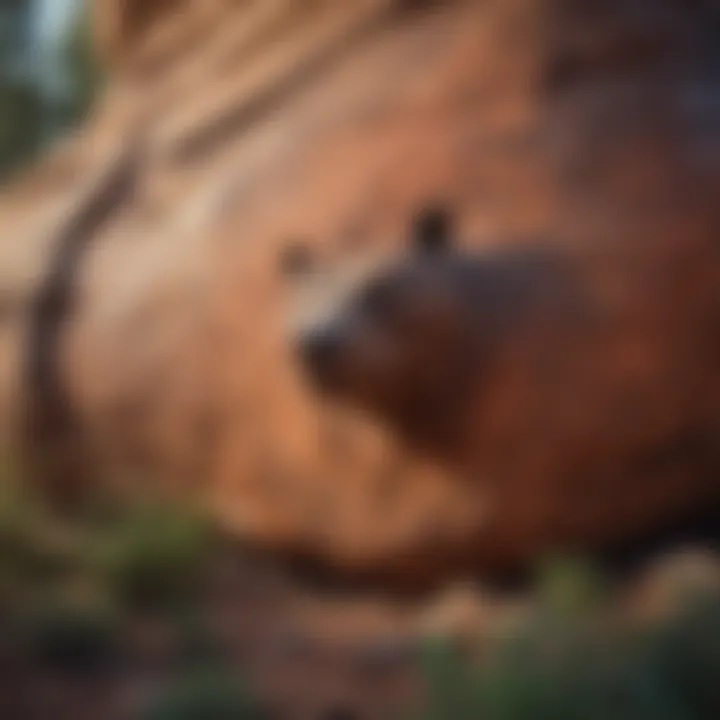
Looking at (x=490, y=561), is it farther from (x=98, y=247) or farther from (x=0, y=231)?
(x=0, y=231)

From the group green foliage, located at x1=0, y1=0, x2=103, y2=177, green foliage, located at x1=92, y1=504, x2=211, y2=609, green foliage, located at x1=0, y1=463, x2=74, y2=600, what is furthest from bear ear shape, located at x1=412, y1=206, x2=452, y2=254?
green foliage, located at x1=0, y1=0, x2=103, y2=177

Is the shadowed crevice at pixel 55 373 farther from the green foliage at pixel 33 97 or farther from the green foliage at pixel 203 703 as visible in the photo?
the green foliage at pixel 33 97

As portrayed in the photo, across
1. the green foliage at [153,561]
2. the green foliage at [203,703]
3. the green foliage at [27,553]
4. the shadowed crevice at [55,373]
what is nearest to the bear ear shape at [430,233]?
the green foliage at [153,561]

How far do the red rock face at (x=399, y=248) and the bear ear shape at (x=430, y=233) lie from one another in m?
0.18

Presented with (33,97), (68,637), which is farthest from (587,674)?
(33,97)

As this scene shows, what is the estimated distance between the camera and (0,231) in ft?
22.9

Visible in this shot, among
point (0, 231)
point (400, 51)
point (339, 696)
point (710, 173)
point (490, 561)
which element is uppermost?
point (0, 231)

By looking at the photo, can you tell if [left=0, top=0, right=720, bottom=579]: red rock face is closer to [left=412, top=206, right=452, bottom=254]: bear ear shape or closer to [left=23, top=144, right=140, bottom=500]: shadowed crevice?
[left=23, top=144, right=140, bottom=500]: shadowed crevice

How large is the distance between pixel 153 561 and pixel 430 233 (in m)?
1.14

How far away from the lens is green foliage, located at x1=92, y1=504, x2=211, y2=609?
439 cm

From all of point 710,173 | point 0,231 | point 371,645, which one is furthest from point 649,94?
point 0,231

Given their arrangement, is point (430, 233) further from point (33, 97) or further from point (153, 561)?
point (33, 97)

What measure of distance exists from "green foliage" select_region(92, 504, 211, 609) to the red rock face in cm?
38

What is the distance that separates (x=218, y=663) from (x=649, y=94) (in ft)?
7.25
